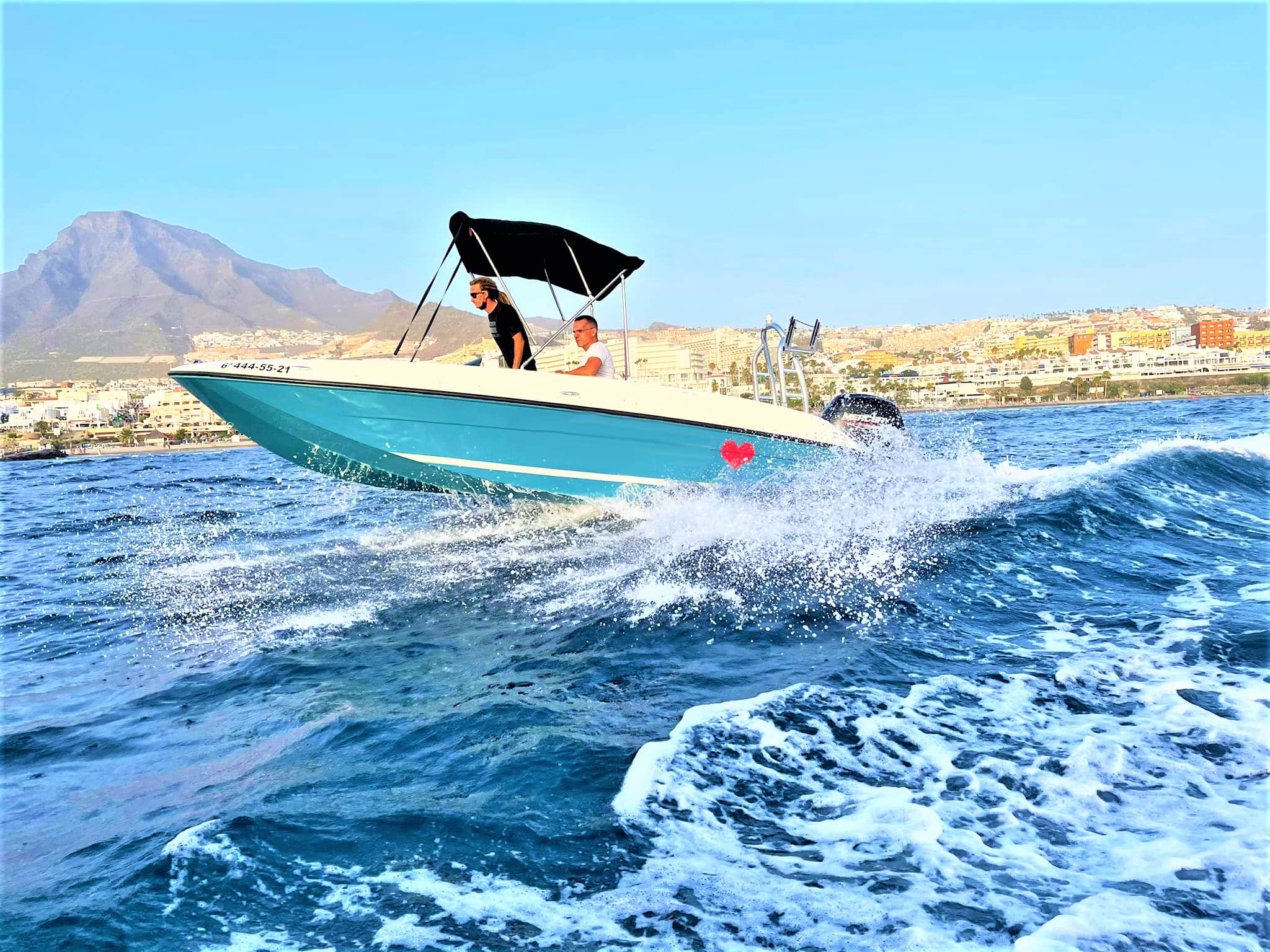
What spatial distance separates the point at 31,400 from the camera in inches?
5340

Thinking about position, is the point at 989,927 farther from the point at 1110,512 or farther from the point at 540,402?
the point at 1110,512

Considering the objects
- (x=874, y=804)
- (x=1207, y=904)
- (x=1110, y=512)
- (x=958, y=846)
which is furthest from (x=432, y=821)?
(x=1110, y=512)

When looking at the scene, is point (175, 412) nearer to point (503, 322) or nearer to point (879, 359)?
point (879, 359)

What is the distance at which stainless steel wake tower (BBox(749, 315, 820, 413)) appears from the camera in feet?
33.8

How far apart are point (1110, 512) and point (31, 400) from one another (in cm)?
16411

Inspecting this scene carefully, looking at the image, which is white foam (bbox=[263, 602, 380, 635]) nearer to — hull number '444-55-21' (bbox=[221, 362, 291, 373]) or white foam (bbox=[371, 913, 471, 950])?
hull number '444-55-21' (bbox=[221, 362, 291, 373])

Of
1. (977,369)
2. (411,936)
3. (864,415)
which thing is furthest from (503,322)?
(977,369)

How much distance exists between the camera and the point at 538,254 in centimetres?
944

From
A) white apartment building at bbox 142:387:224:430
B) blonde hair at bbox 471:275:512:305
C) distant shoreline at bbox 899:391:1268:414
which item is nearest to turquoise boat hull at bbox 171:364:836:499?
blonde hair at bbox 471:275:512:305

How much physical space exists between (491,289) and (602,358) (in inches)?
55.1

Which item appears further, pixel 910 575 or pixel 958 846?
pixel 910 575

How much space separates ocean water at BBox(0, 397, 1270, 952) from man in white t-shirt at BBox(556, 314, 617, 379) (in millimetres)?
1810

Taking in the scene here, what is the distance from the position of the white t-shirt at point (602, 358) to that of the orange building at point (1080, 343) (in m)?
157

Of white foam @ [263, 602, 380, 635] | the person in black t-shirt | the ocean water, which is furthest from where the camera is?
the person in black t-shirt
